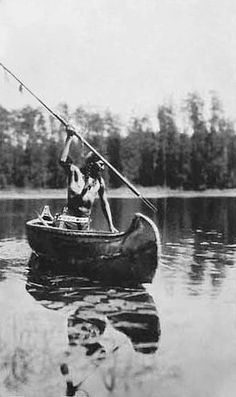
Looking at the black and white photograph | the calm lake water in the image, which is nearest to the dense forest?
the black and white photograph

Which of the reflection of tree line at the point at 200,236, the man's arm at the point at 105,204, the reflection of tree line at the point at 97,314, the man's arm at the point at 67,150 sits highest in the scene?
the man's arm at the point at 67,150

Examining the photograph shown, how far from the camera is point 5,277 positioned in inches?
121

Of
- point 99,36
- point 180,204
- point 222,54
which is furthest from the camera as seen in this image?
point 180,204

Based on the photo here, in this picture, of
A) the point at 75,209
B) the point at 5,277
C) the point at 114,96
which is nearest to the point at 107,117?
the point at 114,96

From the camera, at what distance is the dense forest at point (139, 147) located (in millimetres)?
2600

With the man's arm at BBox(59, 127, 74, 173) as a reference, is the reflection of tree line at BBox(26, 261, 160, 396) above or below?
below

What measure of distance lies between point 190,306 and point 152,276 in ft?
1.66

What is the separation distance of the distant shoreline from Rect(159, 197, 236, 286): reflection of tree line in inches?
3.6

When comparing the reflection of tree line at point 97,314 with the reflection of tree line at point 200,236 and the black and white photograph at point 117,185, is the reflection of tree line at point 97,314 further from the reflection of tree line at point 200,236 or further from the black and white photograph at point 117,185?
the reflection of tree line at point 200,236

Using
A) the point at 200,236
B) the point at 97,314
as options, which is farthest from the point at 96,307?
the point at 200,236

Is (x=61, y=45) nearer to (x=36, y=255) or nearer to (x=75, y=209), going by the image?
(x=75, y=209)

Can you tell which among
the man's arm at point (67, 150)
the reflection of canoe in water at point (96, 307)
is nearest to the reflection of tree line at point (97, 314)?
the reflection of canoe in water at point (96, 307)

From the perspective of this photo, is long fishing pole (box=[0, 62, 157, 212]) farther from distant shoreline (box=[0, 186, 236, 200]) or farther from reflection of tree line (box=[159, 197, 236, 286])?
reflection of tree line (box=[159, 197, 236, 286])

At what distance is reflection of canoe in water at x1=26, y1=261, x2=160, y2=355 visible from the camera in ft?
6.99
